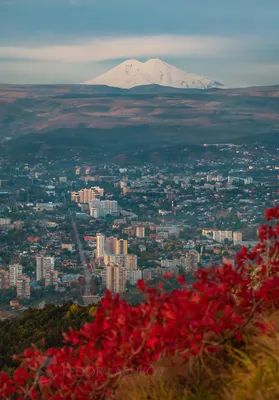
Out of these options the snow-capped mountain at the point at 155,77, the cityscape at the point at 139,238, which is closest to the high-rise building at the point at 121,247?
the cityscape at the point at 139,238

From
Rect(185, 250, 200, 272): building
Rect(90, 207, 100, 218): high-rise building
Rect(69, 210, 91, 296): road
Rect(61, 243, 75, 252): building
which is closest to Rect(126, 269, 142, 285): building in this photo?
Rect(69, 210, 91, 296): road

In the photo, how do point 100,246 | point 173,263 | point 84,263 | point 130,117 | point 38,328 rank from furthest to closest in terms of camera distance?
point 130,117 → point 100,246 → point 84,263 → point 173,263 → point 38,328

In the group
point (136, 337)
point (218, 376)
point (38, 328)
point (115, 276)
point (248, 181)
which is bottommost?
point (248, 181)

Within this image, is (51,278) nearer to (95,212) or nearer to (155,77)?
(95,212)

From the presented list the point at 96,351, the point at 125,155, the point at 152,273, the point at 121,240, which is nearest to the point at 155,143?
the point at 125,155

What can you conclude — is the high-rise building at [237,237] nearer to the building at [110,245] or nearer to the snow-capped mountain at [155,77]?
the building at [110,245]

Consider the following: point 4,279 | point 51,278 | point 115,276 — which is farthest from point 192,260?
point 4,279
